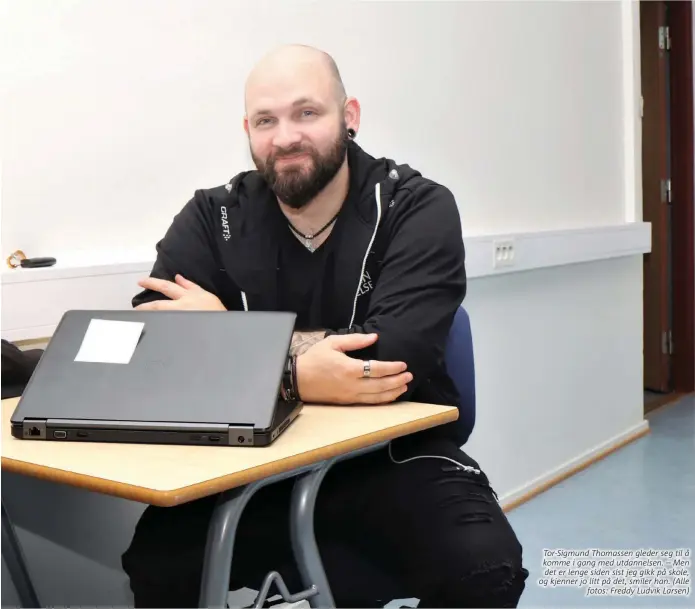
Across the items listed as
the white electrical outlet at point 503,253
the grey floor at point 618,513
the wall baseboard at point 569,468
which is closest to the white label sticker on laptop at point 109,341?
the grey floor at point 618,513

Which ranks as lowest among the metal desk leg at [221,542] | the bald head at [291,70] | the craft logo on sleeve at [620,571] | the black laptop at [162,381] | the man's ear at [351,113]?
the craft logo on sleeve at [620,571]

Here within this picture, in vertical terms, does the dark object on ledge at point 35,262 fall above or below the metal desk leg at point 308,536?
above

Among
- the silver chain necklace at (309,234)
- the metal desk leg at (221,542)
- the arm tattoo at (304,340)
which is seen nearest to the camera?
the metal desk leg at (221,542)

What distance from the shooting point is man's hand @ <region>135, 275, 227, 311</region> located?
163 cm

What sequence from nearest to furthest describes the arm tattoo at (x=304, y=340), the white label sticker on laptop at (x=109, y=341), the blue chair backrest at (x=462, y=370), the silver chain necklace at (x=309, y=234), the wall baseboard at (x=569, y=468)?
1. the white label sticker on laptop at (x=109, y=341)
2. the arm tattoo at (x=304, y=340)
3. the blue chair backrest at (x=462, y=370)
4. the silver chain necklace at (x=309, y=234)
5. the wall baseboard at (x=569, y=468)

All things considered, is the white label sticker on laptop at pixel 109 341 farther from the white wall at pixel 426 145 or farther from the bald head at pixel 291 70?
the bald head at pixel 291 70

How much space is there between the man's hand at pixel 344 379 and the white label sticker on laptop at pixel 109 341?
0.86ft

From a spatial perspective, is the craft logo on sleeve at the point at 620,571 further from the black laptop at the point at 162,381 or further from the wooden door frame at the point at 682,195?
the wooden door frame at the point at 682,195

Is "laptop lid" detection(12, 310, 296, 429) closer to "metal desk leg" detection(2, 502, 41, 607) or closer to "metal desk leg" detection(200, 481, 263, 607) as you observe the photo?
"metal desk leg" detection(200, 481, 263, 607)

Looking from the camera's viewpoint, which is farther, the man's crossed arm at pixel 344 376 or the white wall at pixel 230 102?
the white wall at pixel 230 102

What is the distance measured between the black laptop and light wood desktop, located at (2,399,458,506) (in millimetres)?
23

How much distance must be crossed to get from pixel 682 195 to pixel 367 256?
12.3 ft

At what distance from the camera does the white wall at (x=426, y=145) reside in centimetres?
185

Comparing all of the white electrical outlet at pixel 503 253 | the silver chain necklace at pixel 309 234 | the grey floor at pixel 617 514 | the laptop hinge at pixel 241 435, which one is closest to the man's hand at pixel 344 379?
the laptop hinge at pixel 241 435
